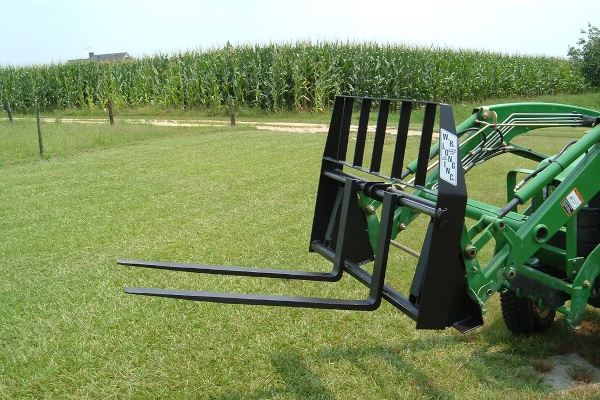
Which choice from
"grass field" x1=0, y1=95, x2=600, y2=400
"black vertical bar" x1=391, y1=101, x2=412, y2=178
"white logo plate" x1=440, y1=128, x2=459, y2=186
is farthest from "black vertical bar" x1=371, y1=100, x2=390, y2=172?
"grass field" x1=0, y1=95, x2=600, y2=400

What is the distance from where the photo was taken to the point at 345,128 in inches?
154

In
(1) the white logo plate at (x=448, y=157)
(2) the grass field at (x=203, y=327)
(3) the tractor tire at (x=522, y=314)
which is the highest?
(1) the white logo plate at (x=448, y=157)

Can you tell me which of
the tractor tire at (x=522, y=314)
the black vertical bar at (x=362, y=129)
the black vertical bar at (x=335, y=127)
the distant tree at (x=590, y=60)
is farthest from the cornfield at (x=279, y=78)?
the black vertical bar at (x=362, y=129)

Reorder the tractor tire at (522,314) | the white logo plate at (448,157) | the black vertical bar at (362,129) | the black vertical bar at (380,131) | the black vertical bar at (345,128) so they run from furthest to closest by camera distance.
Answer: the tractor tire at (522,314), the black vertical bar at (345,128), the black vertical bar at (362,129), the black vertical bar at (380,131), the white logo plate at (448,157)

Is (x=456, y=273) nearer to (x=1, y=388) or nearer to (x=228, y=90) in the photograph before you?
(x=1, y=388)

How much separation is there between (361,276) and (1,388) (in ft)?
7.32

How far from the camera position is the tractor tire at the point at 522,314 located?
4312mm

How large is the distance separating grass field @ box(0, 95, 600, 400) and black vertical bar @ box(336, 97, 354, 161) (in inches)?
52.7

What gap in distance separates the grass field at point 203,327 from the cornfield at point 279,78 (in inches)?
672

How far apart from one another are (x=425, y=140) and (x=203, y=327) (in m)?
2.30

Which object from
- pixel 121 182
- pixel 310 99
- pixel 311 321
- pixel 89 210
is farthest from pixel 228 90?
pixel 311 321

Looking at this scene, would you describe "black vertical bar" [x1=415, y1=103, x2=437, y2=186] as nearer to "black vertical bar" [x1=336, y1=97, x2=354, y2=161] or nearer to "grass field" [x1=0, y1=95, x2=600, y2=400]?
"black vertical bar" [x1=336, y1=97, x2=354, y2=161]

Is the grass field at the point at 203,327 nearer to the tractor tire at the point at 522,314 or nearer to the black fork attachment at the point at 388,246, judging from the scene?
the tractor tire at the point at 522,314

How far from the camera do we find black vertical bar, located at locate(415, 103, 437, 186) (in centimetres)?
305
